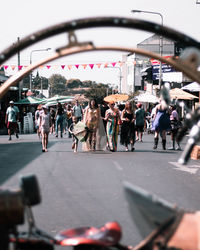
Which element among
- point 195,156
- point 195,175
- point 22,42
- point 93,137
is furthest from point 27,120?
point 22,42

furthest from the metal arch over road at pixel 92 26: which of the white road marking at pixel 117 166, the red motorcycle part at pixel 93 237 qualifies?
the white road marking at pixel 117 166

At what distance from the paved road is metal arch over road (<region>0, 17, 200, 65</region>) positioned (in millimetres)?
3031

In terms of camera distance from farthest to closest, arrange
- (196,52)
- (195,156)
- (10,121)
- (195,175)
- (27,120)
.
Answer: (27,120) < (10,121) < (195,156) < (195,175) < (196,52)

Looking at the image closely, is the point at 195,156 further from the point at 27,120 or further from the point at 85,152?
the point at 27,120

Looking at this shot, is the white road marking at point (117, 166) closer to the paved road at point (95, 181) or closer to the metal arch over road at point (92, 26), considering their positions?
the paved road at point (95, 181)

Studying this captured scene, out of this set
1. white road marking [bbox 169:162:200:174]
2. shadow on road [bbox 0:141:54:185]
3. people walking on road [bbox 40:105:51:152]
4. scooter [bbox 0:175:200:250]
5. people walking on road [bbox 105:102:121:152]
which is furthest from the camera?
people walking on road [bbox 105:102:121:152]

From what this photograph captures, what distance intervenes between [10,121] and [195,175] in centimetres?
1372

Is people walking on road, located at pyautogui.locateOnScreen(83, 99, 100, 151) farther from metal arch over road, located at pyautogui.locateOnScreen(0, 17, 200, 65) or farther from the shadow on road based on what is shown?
metal arch over road, located at pyautogui.locateOnScreen(0, 17, 200, 65)

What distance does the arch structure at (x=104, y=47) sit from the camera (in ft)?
12.5

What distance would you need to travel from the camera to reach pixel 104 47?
4.07 m

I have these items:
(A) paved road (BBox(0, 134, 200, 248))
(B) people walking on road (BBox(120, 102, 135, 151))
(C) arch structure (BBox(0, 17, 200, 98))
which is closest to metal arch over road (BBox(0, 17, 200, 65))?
(C) arch structure (BBox(0, 17, 200, 98))

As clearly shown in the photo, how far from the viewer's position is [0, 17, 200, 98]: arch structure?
3805mm

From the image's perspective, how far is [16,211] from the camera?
3680 millimetres

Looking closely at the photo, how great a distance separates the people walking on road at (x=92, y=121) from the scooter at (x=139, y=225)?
45.5 feet
